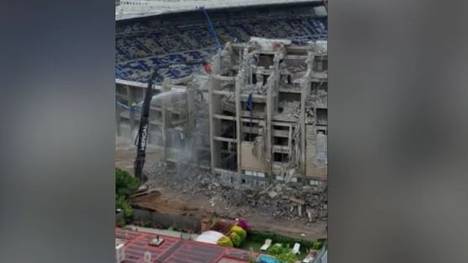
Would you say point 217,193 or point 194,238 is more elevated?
→ point 217,193

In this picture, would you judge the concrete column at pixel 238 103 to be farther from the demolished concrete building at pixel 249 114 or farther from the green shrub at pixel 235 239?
the green shrub at pixel 235 239

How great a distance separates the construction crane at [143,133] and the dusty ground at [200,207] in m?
0.03

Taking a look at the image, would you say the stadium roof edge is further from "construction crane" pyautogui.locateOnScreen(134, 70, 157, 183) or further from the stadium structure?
"construction crane" pyautogui.locateOnScreen(134, 70, 157, 183)

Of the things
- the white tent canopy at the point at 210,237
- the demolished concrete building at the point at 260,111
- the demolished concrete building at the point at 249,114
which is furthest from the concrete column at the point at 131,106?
the white tent canopy at the point at 210,237

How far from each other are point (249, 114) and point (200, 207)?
0.33 meters

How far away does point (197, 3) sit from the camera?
138 centimetres

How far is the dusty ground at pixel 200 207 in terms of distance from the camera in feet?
4.45

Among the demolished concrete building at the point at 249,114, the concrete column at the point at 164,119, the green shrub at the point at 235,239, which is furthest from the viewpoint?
the concrete column at the point at 164,119

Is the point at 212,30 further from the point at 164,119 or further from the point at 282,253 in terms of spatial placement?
the point at 282,253

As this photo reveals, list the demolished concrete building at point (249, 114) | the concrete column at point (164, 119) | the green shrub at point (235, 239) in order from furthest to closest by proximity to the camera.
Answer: the concrete column at point (164, 119), the green shrub at point (235, 239), the demolished concrete building at point (249, 114)

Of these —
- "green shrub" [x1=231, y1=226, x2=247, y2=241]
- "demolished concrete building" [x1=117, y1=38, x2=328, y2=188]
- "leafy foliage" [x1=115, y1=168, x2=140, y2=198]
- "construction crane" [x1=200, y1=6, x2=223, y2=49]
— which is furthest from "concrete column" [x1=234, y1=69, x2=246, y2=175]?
"leafy foliage" [x1=115, y1=168, x2=140, y2=198]
